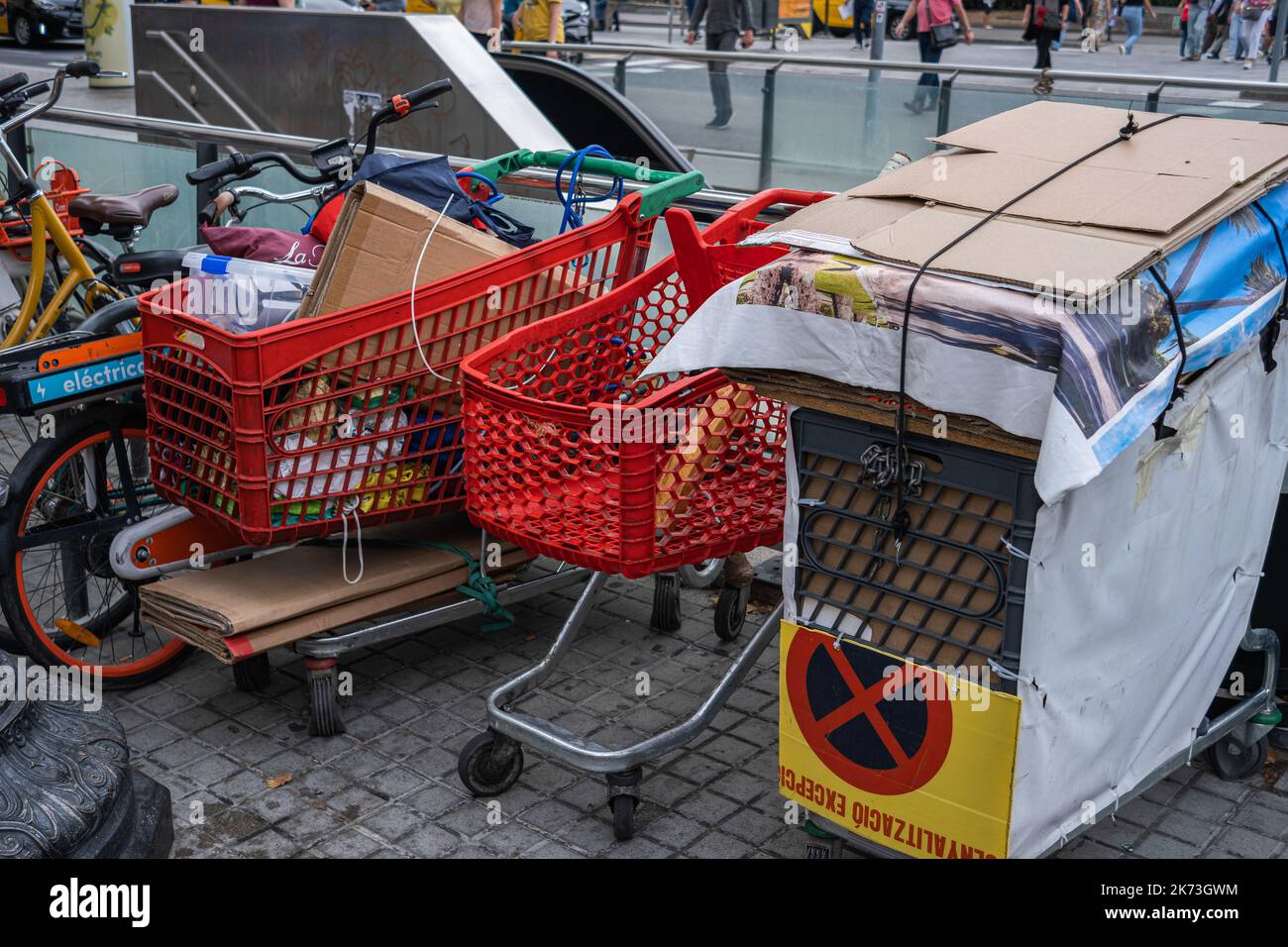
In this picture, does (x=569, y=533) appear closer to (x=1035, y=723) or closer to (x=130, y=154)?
(x=1035, y=723)

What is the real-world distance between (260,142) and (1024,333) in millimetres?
5168

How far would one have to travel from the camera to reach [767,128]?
1014cm

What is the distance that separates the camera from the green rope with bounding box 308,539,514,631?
4.24 m

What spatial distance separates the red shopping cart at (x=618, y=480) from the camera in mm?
3387

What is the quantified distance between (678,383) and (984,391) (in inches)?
40.7

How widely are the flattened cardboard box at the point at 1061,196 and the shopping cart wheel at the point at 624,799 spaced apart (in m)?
1.44

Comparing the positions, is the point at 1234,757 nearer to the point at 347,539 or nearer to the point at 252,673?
the point at 347,539

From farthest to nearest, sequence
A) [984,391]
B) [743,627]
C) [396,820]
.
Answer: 1. [743,627]
2. [396,820]
3. [984,391]

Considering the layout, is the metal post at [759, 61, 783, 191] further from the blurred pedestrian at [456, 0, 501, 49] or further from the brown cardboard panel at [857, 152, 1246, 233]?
the brown cardboard panel at [857, 152, 1246, 233]

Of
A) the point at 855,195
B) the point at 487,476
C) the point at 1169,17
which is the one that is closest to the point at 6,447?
the point at 487,476

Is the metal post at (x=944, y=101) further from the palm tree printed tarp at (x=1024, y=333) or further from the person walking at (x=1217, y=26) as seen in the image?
the person walking at (x=1217, y=26)

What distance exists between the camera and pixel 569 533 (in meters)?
3.53

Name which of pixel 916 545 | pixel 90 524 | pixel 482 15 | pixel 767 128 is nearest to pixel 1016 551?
pixel 916 545
